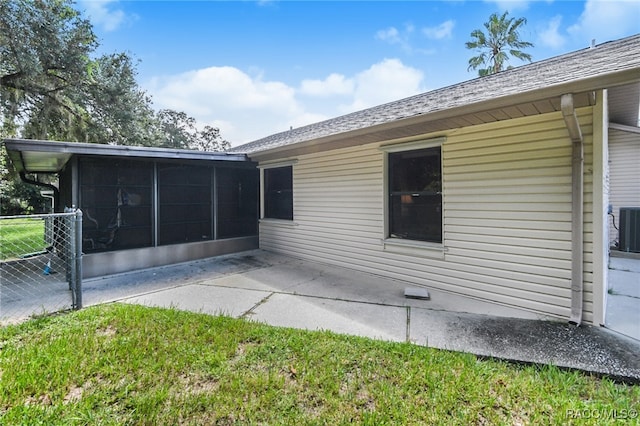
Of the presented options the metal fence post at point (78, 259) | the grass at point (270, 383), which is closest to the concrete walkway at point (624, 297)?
the grass at point (270, 383)

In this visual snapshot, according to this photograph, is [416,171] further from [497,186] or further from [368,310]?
[368,310]

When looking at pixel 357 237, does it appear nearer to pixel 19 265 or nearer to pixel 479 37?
pixel 19 265

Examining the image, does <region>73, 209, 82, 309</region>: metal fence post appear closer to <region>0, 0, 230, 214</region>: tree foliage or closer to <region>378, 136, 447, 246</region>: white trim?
<region>378, 136, 447, 246</region>: white trim

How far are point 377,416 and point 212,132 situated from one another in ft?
118

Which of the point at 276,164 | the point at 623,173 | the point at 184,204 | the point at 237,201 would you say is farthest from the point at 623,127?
the point at 184,204

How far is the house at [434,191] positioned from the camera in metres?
3.12

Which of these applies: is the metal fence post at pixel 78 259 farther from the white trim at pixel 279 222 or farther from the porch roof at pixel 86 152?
the white trim at pixel 279 222

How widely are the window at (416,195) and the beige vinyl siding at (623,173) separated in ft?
19.1

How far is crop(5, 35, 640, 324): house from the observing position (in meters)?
3.12

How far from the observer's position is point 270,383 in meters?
2.20

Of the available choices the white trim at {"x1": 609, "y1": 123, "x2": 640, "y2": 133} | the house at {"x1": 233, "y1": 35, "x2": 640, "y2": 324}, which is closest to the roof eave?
the house at {"x1": 233, "y1": 35, "x2": 640, "y2": 324}

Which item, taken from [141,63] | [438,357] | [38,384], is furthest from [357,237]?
[141,63]

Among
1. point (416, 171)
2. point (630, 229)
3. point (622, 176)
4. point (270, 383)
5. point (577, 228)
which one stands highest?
point (622, 176)

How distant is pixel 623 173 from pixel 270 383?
9550 mm
